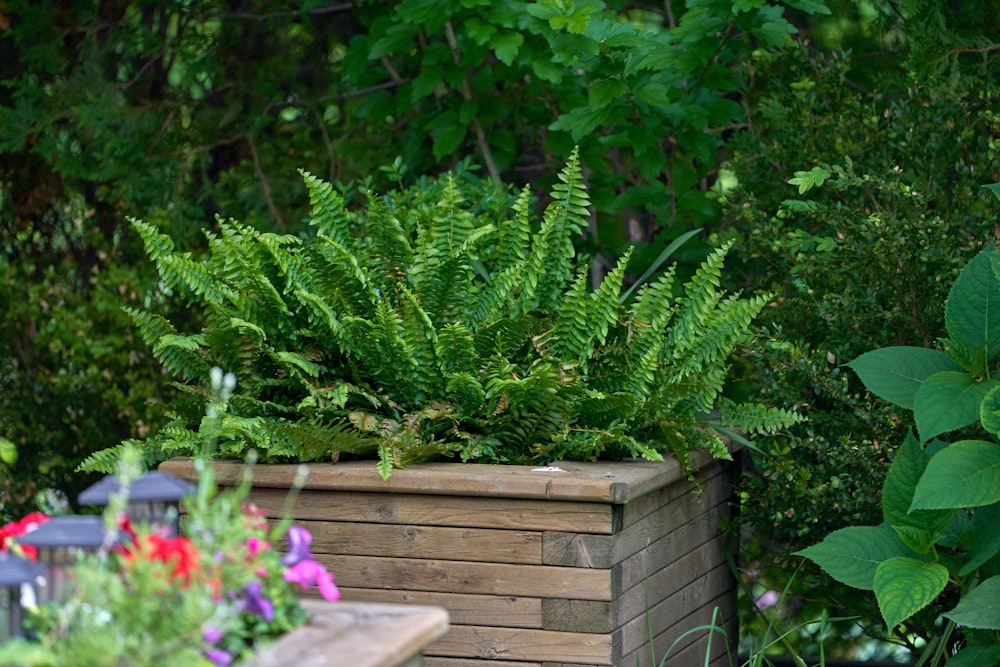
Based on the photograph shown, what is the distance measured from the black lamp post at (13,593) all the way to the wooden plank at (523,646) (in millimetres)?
1084

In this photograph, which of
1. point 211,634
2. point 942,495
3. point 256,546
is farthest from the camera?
point 942,495

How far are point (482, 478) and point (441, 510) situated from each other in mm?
116

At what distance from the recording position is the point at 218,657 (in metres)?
1.34

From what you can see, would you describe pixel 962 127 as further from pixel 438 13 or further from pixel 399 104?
pixel 399 104

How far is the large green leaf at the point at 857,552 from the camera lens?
7.74ft

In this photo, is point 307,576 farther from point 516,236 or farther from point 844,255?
point 844,255

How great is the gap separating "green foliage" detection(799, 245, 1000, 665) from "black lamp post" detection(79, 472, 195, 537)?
1.33 metres

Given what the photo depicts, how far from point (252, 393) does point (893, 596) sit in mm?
1364

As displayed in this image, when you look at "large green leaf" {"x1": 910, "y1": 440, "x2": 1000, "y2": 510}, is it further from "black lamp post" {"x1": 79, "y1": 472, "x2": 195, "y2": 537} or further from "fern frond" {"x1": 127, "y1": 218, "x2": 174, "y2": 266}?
"fern frond" {"x1": 127, "y1": 218, "x2": 174, "y2": 266}

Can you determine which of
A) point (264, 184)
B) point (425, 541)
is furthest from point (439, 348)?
point (264, 184)

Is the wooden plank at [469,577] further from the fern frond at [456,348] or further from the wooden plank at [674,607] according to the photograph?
the fern frond at [456,348]

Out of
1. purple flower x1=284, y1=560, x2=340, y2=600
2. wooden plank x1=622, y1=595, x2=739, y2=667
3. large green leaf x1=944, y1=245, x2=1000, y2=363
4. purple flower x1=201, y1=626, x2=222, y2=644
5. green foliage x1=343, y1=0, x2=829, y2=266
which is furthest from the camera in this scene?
green foliage x1=343, y1=0, x2=829, y2=266

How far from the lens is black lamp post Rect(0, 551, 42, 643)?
4.57 feet

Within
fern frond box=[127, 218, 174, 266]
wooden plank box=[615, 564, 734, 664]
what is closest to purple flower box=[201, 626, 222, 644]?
wooden plank box=[615, 564, 734, 664]
